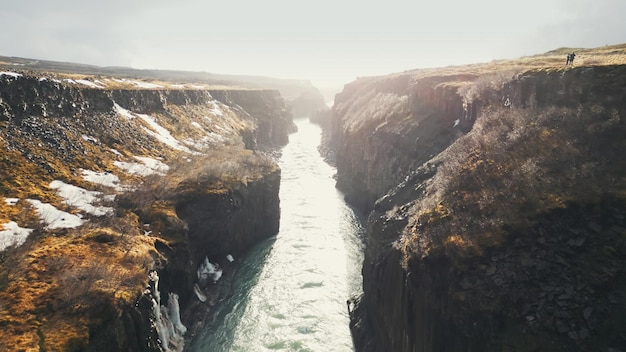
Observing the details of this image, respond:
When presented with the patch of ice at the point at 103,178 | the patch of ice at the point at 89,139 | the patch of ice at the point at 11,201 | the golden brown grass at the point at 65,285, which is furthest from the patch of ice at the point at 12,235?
the patch of ice at the point at 89,139

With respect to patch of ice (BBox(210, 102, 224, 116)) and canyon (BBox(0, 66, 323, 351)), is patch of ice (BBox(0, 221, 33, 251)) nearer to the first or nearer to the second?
canyon (BBox(0, 66, 323, 351))

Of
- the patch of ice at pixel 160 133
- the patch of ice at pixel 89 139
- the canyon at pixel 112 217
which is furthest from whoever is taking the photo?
the patch of ice at pixel 160 133

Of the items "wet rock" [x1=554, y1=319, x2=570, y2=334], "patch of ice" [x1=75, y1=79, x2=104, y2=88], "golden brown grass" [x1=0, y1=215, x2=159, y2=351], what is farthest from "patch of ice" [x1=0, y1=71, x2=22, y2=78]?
"wet rock" [x1=554, y1=319, x2=570, y2=334]

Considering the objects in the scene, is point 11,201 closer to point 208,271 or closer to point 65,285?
point 65,285

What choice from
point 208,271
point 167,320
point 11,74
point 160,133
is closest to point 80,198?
point 167,320

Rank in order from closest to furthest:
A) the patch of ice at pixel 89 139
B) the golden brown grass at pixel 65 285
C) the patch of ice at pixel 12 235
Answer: the golden brown grass at pixel 65 285 → the patch of ice at pixel 12 235 → the patch of ice at pixel 89 139

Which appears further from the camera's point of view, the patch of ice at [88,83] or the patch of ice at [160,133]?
the patch of ice at [160,133]

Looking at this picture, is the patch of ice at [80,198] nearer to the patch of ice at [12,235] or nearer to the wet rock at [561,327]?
the patch of ice at [12,235]
